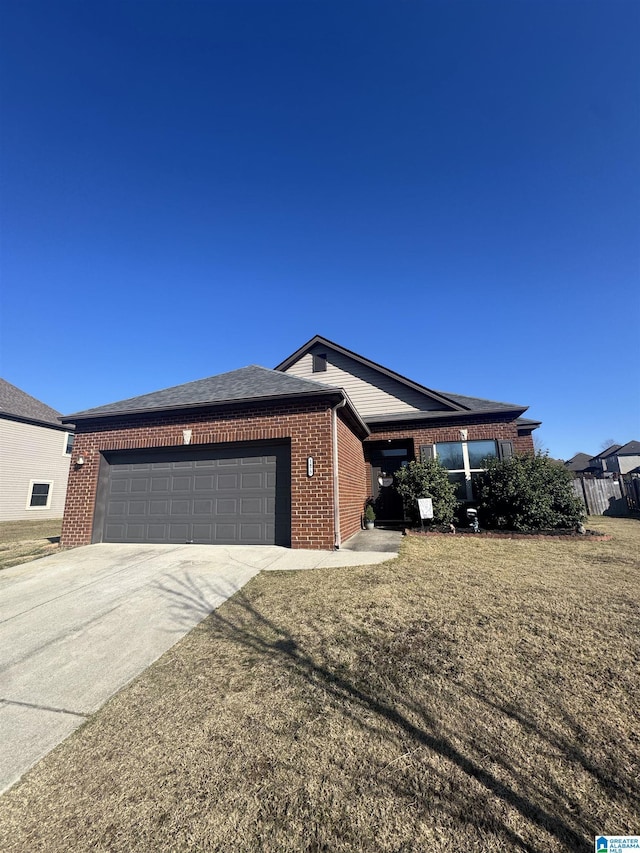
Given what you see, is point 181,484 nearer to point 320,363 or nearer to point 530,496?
point 320,363

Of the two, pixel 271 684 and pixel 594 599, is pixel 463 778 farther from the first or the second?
pixel 594 599

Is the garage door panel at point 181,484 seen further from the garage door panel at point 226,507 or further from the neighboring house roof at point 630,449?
the neighboring house roof at point 630,449

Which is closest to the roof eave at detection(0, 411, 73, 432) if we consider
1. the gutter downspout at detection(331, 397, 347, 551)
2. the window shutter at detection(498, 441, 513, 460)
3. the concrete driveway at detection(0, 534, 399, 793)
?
the concrete driveway at detection(0, 534, 399, 793)

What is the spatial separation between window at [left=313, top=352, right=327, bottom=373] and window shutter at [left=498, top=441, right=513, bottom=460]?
728cm

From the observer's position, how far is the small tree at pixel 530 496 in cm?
918

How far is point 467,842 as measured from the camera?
149 centimetres

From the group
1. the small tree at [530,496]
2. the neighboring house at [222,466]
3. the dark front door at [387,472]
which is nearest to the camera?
the neighboring house at [222,466]

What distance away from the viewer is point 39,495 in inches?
750

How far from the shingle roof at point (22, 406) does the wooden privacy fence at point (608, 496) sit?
26262 mm

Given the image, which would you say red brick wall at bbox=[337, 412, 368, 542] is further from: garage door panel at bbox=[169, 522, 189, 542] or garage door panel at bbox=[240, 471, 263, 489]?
garage door panel at bbox=[169, 522, 189, 542]

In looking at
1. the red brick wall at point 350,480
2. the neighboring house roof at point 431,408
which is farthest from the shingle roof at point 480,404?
the red brick wall at point 350,480

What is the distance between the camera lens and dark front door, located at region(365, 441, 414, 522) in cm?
1233

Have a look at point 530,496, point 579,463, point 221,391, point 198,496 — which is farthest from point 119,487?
point 579,463

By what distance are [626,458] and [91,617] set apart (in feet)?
174
